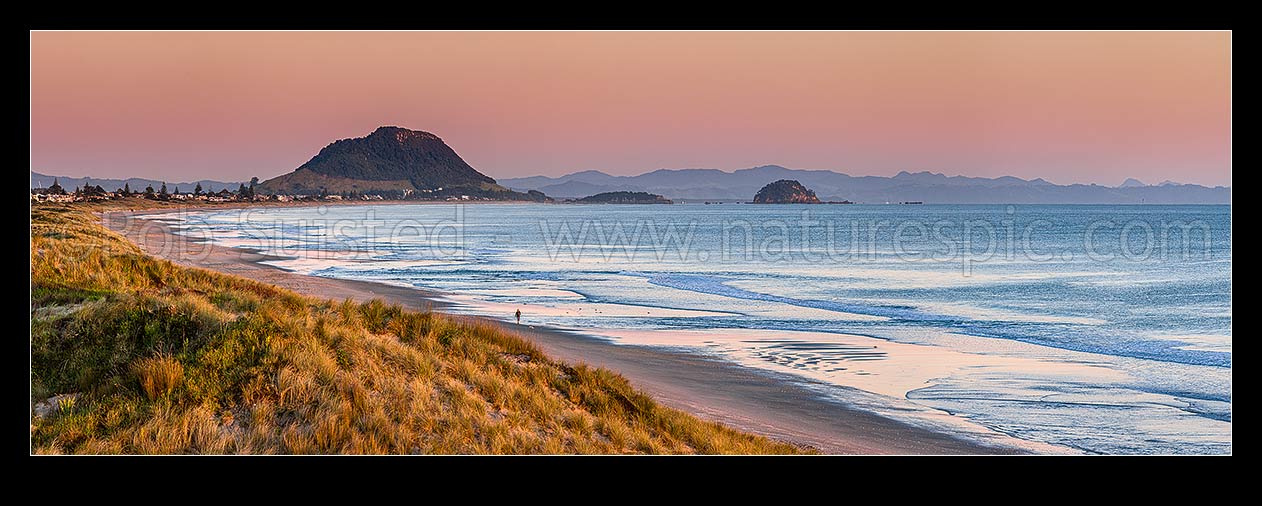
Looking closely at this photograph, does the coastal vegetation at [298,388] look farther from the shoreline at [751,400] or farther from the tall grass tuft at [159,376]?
the shoreline at [751,400]

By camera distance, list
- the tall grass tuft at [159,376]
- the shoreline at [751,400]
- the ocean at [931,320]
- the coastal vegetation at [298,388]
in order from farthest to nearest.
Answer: the ocean at [931,320] < the shoreline at [751,400] < the tall grass tuft at [159,376] < the coastal vegetation at [298,388]

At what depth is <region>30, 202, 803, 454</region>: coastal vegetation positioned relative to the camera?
24.8 feet

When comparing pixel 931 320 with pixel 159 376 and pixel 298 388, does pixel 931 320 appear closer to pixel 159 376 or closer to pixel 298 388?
pixel 298 388

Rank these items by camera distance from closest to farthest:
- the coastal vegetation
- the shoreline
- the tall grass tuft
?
1. the coastal vegetation
2. the tall grass tuft
3. the shoreline

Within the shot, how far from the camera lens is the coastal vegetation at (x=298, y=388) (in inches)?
297

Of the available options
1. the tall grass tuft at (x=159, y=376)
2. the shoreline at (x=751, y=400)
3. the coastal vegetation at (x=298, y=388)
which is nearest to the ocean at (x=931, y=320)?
the shoreline at (x=751, y=400)

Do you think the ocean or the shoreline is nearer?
the shoreline

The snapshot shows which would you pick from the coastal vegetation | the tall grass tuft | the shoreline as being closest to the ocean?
the shoreline

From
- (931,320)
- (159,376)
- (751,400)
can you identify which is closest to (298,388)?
(159,376)

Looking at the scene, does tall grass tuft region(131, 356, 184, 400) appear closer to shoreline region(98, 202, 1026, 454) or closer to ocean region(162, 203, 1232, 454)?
shoreline region(98, 202, 1026, 454)
